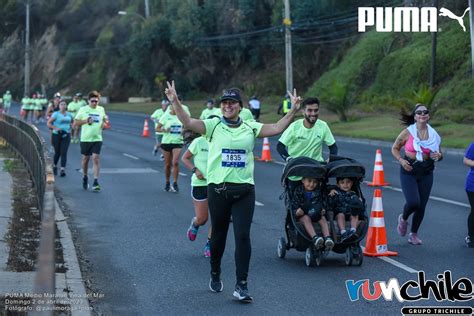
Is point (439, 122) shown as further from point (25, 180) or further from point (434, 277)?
point (434, 277)

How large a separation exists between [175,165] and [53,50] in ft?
296

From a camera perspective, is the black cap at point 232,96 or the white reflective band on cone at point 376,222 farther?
the white reflective band on cone at point 376,222

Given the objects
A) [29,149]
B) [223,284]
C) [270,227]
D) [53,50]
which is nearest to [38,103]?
[29,149]

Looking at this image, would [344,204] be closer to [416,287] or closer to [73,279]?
[416,287]

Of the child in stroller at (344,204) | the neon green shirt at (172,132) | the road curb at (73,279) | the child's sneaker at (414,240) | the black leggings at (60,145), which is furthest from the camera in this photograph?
the black leggings at (60,145)

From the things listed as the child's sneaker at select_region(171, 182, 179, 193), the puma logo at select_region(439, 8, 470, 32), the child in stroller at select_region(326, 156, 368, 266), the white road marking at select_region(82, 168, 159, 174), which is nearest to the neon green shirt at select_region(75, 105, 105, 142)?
the child's sneaker at select_region(171, 182, 179, 193)

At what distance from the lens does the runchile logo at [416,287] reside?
923 cm

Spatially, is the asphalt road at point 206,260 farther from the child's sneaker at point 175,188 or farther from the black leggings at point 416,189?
the black leggings at point 416,189

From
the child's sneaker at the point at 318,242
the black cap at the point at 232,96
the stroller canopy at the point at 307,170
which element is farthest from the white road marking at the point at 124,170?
the black cap at the point at 232,96

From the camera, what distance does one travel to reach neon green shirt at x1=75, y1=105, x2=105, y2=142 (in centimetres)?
1952

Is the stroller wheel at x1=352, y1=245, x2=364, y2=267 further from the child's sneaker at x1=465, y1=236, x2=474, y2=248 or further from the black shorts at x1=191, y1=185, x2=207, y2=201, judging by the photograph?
the child's sneaker at x1=465, y1=236, x2=474, y2=248

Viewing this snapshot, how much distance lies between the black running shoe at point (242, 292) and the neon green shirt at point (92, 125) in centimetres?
1085

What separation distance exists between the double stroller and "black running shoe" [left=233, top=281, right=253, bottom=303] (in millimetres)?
1800

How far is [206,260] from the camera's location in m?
11.6
